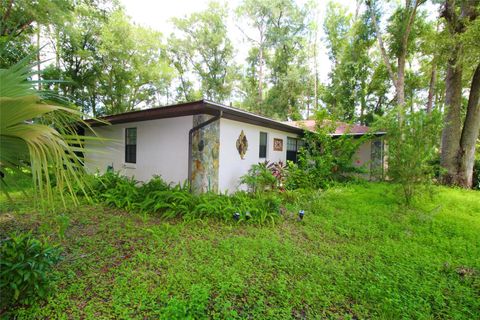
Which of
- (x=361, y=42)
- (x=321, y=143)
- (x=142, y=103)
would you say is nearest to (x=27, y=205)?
(x=321, y=143)

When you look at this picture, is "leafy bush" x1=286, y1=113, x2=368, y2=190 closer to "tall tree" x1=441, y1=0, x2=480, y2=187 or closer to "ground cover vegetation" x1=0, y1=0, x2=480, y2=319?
"ground cover vegetation" x1=0, y1=0, x2=480, y2=319

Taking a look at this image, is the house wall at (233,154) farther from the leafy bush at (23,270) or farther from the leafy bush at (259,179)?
the leafy bush at (23,270)

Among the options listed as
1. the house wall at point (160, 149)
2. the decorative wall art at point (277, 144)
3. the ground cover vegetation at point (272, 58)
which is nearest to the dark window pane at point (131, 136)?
the house wall at point (160, 149)

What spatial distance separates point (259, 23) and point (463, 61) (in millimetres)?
16464

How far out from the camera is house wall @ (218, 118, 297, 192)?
19.2 feet

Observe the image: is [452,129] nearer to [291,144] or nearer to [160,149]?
[291,144]

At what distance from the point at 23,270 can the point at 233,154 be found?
15.6 ft

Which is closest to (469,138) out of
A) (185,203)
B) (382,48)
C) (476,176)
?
(476,176)

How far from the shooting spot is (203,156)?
5.25m

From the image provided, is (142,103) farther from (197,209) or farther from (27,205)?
(197,209)

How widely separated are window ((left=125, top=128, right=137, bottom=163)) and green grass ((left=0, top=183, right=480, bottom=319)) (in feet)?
8.84

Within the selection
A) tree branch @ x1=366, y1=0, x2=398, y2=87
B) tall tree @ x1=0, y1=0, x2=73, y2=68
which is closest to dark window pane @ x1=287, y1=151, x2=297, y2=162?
tree branch @ x1=366, y1=0, x2=398, y2=87

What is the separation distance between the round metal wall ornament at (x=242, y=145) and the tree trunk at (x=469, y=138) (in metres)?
8.41

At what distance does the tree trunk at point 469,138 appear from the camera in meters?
8.03
